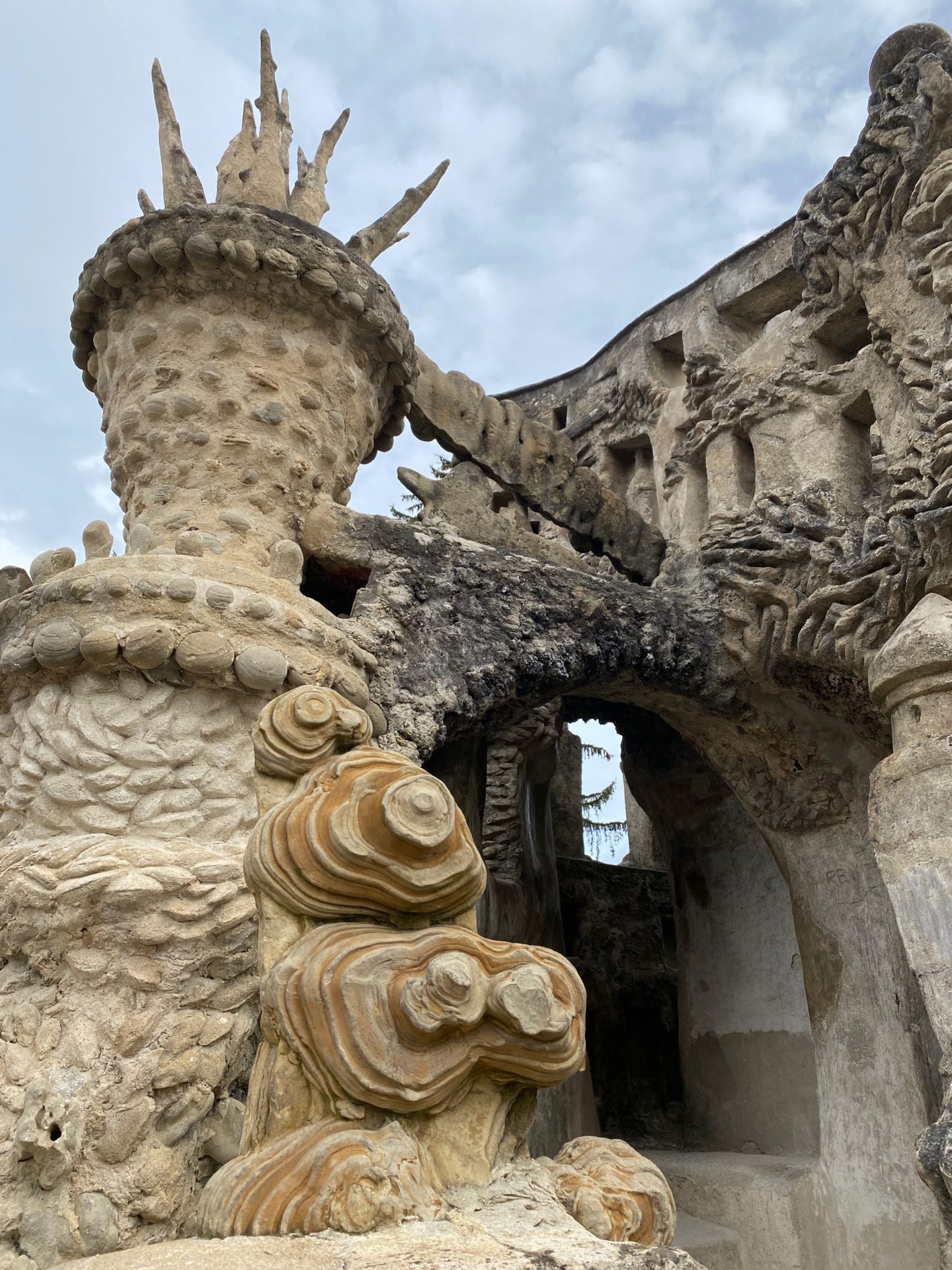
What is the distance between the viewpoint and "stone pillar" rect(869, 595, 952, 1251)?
366 cm

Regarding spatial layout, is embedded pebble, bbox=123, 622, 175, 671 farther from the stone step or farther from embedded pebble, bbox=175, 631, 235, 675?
the stone step

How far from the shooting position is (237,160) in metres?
4.67

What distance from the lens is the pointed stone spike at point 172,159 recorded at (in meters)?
4.48

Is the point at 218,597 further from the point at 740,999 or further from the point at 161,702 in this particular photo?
the point at 740,999

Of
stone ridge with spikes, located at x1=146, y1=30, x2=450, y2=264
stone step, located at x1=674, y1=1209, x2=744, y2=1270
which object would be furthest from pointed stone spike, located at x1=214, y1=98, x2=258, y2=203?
stone step, located at x1=674, y1=1209, x2=744, y2=1270

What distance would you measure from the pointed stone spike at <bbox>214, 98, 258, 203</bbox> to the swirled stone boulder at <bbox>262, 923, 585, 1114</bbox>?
137 inches

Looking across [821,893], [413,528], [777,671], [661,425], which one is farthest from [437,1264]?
[661,425]

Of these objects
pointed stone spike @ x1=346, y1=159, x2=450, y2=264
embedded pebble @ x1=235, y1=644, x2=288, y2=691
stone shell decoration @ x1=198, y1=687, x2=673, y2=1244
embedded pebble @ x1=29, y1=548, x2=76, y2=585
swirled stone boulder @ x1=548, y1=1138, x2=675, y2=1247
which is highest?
pointed stone spike @ x1=346, y1=159, x2=450, y2=264

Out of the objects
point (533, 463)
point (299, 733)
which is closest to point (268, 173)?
point (533, 463)

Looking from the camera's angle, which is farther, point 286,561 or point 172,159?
point 172,159

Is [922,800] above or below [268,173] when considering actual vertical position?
below

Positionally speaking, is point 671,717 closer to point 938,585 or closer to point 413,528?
point 938,585

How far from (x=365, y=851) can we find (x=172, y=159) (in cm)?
372

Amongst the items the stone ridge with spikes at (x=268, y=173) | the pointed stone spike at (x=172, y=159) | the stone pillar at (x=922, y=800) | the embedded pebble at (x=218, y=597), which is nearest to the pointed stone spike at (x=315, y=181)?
the stone ridge with spikes at (x=268, y=173)
